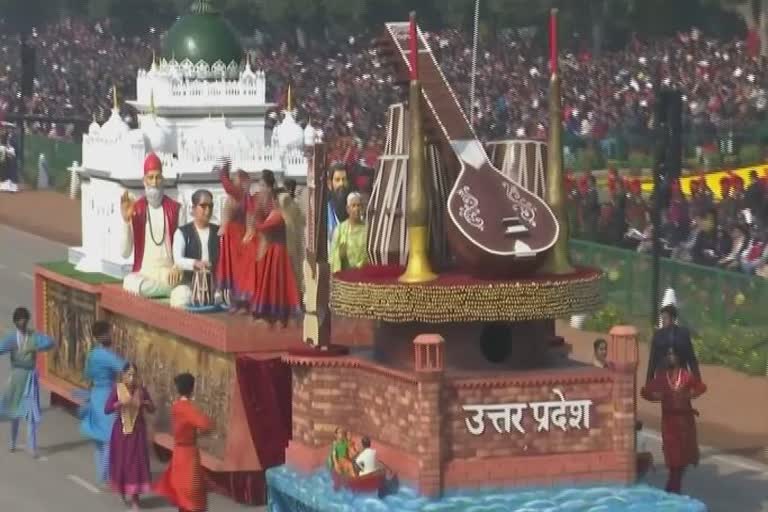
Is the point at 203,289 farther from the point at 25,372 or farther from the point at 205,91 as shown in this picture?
the point at 205,91

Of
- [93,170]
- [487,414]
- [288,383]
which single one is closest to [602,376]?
[487,414]

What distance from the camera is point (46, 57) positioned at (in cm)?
8425

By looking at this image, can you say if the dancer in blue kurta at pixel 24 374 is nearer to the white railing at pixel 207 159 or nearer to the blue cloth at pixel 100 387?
the blue cloth at pixel 100 387

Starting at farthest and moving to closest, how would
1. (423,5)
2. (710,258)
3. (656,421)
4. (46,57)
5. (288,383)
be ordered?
(46,57), (423,5), (710,258), (656,421), (288,383)

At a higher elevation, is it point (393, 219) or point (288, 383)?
point (393, 219)

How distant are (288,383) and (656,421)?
19.4 feet

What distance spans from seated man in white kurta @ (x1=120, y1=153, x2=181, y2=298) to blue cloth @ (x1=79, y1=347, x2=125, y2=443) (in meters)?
1.29

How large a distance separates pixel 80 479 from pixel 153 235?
2.32m

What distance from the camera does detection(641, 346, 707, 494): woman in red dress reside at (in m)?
20.1

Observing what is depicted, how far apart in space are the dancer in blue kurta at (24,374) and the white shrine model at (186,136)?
1.73 meters

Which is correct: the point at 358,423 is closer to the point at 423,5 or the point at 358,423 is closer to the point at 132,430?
the point at 132,430

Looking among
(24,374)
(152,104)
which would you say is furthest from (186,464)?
(152,104)

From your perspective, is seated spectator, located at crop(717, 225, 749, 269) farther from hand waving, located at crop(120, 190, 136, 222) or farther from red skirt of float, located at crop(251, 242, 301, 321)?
red skirt of float, located at crop(251, 242, 301, 321)

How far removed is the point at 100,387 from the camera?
833 inches
